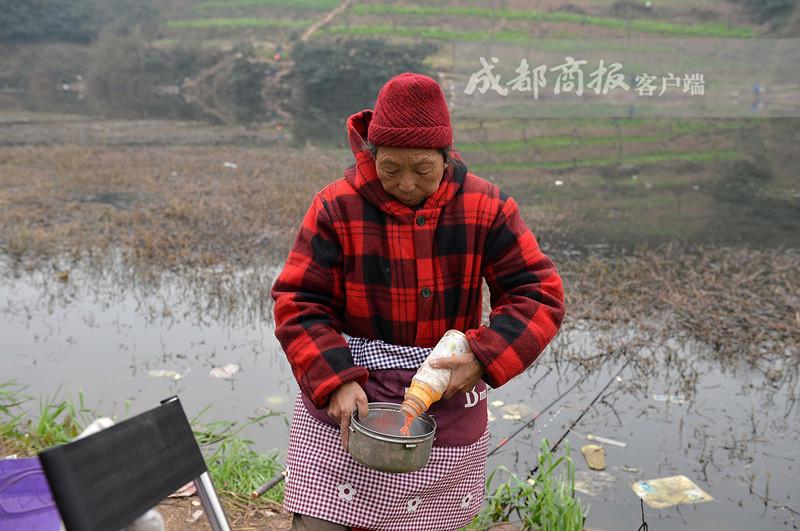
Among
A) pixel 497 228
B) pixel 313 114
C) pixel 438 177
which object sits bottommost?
pixel 313 114

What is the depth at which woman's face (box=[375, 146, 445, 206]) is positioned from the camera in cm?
171

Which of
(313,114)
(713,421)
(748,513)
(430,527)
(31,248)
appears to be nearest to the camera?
(430,527)

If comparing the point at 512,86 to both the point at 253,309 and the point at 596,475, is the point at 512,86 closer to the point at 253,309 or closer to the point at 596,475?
the point at 253,309

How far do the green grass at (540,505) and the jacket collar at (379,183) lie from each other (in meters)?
1.42

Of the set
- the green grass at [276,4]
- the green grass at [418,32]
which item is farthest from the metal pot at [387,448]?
the green grass at [276,4]

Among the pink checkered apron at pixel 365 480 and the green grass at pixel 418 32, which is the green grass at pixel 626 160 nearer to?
the pink checkered apron at pixel 365 480

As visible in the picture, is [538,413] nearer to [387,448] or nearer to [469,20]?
[387,448]

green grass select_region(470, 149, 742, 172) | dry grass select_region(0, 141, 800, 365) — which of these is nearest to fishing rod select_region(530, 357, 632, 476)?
dry grass select_region(0, 141, 800, 365)

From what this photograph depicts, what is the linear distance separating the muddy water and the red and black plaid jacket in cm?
186

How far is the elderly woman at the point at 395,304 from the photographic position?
68.6 inches

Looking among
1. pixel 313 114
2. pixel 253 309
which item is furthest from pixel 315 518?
pixel 313 114

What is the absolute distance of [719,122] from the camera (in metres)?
18.0

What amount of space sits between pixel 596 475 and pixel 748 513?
64cm

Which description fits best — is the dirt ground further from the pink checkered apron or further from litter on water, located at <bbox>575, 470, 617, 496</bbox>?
litter on water, located at <bbox>575, 470, 617, 496</bbox>
